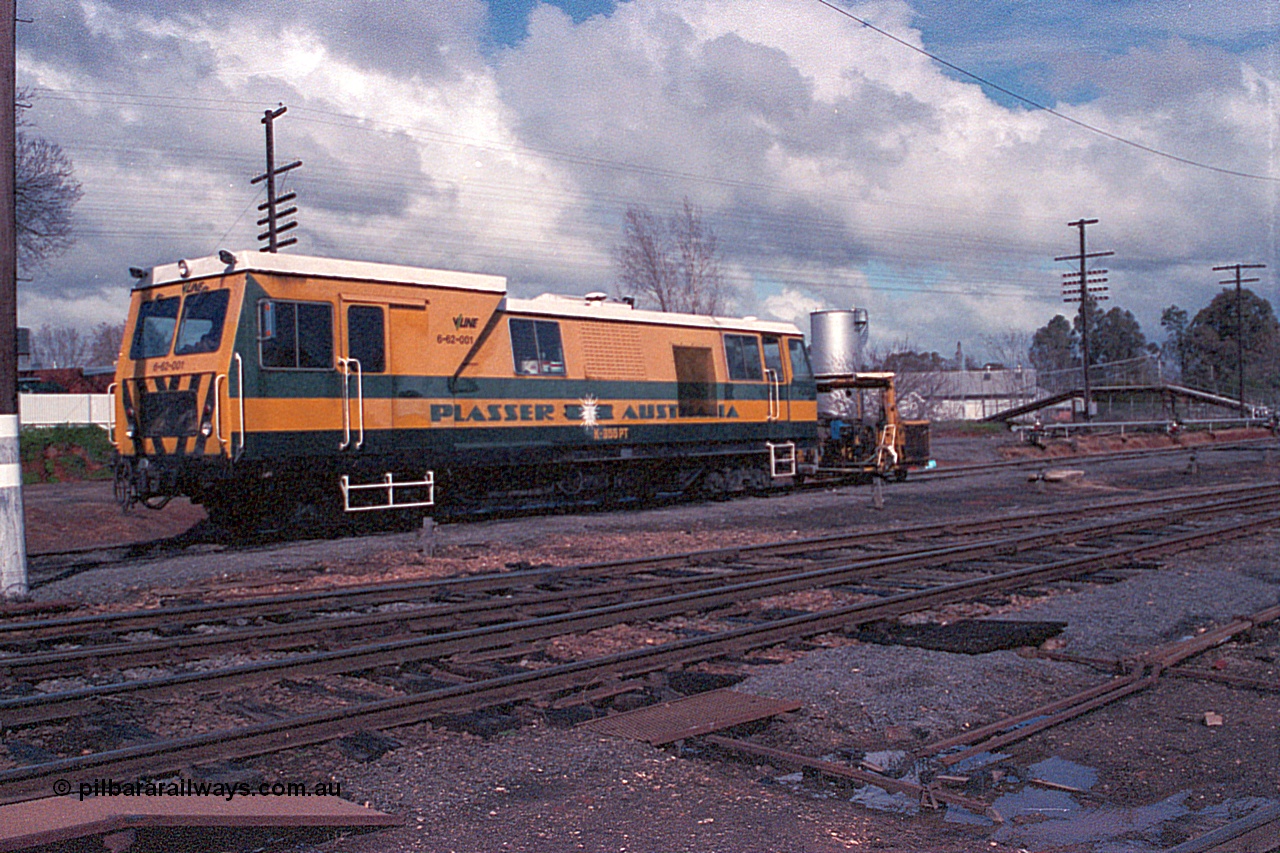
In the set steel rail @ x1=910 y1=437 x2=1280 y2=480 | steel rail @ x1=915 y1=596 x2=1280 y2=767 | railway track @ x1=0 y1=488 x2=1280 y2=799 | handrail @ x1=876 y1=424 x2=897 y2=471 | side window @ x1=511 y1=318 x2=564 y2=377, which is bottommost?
steel rail @ x1=915 y1=596 x2=1280 y2=767

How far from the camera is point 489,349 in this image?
15.7 meters

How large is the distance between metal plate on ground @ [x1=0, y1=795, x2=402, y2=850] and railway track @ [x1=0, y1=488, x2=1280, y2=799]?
77 cm

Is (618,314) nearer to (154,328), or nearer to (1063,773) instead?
(154,328)

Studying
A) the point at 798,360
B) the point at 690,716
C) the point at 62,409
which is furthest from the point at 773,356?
the point at 62,409

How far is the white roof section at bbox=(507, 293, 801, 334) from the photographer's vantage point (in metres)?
16.5

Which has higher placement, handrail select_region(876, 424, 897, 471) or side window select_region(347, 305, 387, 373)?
side window select_region(347, 305, 387, 373)

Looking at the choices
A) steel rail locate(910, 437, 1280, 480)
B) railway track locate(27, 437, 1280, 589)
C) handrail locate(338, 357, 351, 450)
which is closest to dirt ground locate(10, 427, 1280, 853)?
handrail locate(338, 357, 351, 450)

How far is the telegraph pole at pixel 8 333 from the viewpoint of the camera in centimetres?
1032

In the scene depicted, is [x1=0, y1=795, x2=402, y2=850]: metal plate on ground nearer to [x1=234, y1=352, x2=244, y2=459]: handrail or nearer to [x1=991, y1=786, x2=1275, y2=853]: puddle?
[x1=991, y1=786, x2=1275, y2=853]: puddle

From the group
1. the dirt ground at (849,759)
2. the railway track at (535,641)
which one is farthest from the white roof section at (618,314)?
the dirt ground at (849,759)

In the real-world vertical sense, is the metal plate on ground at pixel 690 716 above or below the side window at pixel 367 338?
below

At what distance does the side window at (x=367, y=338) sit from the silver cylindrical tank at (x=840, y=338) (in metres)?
42.0

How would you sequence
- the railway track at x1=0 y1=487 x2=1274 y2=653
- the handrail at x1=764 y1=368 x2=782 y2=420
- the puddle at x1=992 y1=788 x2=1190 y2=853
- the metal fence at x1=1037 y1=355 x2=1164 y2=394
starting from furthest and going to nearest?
the metal fence at x1=1037 y1=355 x2=1164 y2=394
the handrail at x1=764 y1=368 x2=782 y2=420
the railway track at x1=0 y1=487 x2=1274 y2=653
the puddle at x1=992 y1=788 x2=1190 y2=853

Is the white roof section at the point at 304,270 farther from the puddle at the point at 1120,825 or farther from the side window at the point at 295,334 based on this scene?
the puddle at the point at 1120,825
